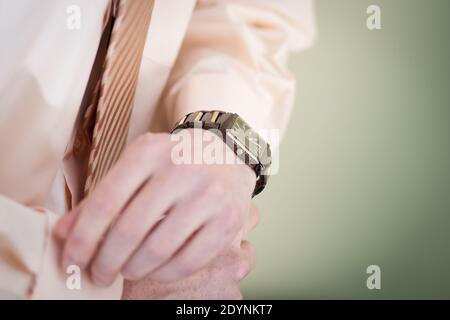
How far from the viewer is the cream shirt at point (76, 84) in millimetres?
385

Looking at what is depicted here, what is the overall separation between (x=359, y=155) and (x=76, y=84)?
1.05 meters

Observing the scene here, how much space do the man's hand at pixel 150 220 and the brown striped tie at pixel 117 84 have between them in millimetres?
169

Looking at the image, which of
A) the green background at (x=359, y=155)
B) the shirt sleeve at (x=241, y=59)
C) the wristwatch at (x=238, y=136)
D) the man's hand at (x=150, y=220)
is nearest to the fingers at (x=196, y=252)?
the man's hand at (x=150, y=220)

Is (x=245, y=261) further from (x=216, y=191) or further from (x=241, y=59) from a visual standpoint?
(x=241, y=59)

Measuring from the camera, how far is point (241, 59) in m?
0.77

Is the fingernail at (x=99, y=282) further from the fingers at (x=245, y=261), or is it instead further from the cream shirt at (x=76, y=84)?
the fingers at (x=245, y=261)

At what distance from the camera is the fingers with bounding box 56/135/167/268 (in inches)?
14.6

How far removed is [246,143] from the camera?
0.56 m

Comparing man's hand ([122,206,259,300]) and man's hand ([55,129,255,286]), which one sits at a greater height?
man's hand ([55,129,255,286])

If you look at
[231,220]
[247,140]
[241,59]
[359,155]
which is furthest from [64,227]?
[359,155]

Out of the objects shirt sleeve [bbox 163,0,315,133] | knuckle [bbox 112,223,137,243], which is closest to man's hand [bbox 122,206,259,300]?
knuckle [bbox 112,223,137,243]

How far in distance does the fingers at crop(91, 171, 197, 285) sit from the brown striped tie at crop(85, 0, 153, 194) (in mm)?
206

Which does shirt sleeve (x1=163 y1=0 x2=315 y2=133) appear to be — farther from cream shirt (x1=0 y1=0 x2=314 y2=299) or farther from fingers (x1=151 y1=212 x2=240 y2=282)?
fingers (x1=151 y1=212 x2=240 y2=282)
